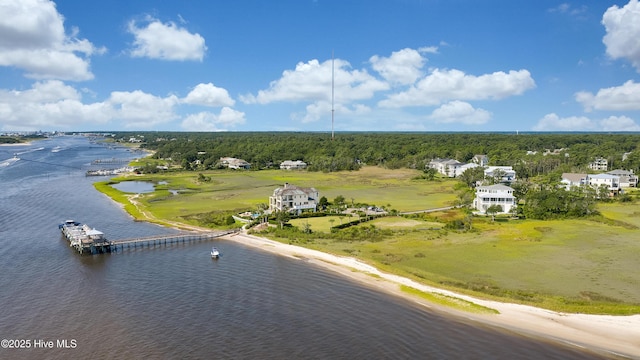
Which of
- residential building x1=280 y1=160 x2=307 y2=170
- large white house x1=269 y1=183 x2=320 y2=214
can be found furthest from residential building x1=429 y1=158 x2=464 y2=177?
large white house x1=269 y1=183 x2=320 y2=214

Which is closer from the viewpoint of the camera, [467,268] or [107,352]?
[107,352]

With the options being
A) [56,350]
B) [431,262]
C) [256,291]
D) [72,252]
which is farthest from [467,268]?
[72,252]

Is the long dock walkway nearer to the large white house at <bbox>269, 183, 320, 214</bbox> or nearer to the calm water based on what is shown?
the calm water

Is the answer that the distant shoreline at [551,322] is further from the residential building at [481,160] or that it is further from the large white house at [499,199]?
the residential building at [481,160]

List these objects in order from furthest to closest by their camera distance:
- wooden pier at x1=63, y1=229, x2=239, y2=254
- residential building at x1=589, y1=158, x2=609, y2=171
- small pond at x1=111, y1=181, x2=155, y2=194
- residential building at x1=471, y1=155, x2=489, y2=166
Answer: residential building at x1=471, y1=155, x2=489, y2=166 < residential building at x1=589, y1=158, x2=609, y2=171 < small pond at x1=111, y1=181, x2=155, y2=194 < wooden pier at x1=63, y1=229, x2=239, y2=254

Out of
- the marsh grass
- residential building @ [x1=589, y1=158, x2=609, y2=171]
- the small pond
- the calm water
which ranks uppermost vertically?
residential building @ [x1=589, y1=158, x2=609, y2=171]

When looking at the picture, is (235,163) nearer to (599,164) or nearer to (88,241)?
(88,241)

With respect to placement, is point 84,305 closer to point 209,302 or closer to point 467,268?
point 209,302
